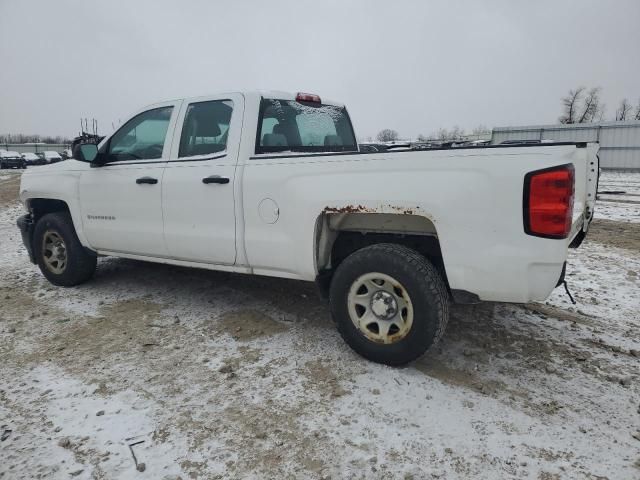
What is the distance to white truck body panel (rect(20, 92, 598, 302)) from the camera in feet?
8.39

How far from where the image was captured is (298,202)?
3225 millimetres

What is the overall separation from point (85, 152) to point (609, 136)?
27.0m

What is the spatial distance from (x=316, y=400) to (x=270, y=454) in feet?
1.75

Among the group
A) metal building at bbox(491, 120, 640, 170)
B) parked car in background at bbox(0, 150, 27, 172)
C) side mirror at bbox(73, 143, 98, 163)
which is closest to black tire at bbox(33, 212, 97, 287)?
side mirror at bbox(73, 143, 98, 163)

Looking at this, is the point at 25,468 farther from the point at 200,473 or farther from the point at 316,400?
the point at 316,400

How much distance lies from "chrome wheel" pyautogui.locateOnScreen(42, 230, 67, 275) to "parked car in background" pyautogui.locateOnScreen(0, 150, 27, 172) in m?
39.2

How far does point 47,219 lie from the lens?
492cm

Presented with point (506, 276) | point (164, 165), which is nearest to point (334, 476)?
point (506, 276)

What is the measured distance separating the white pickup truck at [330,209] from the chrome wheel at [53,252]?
3 cm

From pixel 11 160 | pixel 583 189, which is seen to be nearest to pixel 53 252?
pixel 583 189

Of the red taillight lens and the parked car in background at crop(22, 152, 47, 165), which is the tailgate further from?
the parked car in background at crop(22, 152, 47, 165)

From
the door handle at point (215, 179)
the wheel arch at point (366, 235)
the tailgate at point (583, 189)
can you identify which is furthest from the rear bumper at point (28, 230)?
the tailgate at point (583, 189)

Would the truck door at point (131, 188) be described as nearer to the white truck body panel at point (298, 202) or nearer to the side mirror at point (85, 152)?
the white truck body panel at point (298, 202)

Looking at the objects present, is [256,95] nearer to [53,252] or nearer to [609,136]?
[53,252]
